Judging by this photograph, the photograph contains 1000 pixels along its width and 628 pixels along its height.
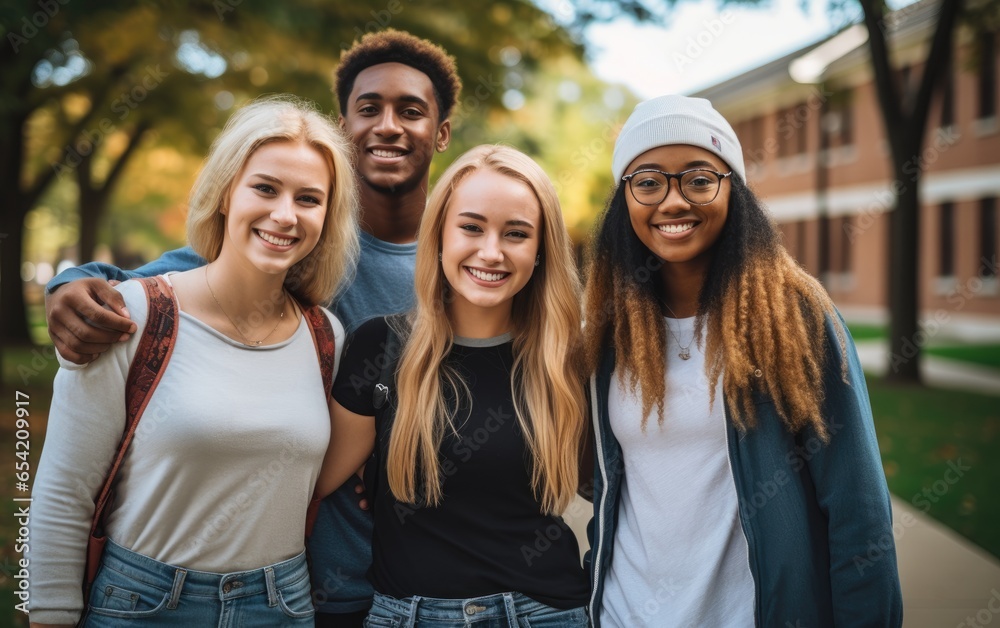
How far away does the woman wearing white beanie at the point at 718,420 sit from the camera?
2510mm

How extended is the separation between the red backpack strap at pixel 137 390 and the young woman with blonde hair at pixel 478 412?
0.60 metres

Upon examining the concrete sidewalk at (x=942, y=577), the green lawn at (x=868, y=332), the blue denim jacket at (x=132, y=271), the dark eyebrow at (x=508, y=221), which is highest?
the dark eyebrow at (x=508, y=221)

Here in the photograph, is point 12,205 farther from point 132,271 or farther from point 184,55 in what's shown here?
point 132,271

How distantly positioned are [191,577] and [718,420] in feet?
5.43

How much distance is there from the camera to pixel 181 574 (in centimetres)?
252

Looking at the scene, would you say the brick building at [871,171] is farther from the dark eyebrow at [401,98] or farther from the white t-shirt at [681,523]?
the white t-shirt at [681,523]

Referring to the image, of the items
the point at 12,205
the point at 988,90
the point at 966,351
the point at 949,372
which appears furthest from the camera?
the point at 988,90

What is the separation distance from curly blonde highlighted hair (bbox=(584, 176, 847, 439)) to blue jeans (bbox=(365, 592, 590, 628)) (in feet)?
2.22

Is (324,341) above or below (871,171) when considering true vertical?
below

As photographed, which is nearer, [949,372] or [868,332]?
[949,372]

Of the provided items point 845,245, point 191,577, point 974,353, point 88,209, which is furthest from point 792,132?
point 191,577

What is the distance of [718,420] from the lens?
8.78ft

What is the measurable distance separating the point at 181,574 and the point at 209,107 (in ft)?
49.3

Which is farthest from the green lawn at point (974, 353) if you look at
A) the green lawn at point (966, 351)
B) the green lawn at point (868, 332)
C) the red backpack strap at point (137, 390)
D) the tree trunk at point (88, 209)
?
the tree trunk at point (88, 209)
